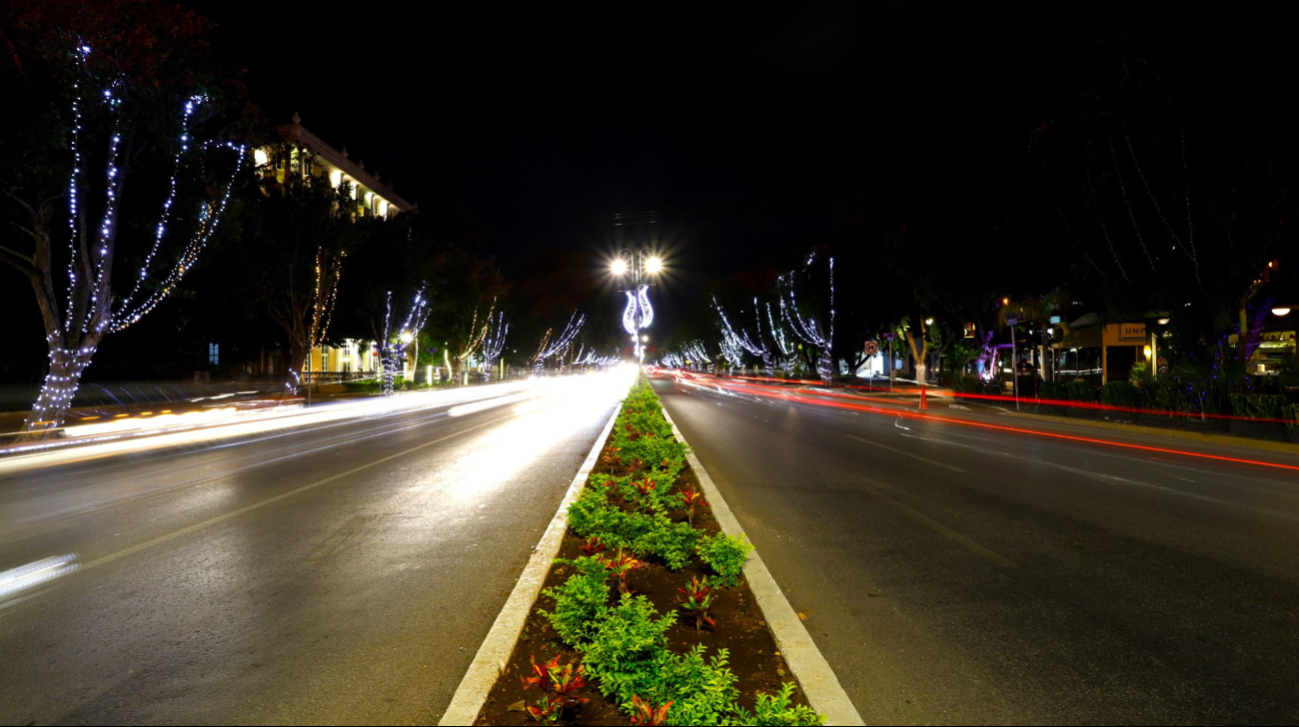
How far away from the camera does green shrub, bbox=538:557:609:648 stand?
4242 millimetres

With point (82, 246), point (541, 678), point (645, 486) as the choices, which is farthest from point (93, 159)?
point (541, 678)

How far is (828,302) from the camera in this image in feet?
158

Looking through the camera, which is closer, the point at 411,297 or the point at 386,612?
the point at 386,612

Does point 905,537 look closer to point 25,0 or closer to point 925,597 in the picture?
point 925,597

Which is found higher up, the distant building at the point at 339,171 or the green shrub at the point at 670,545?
the distant building at the point at 339,171

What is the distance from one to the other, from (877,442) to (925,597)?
11405mm

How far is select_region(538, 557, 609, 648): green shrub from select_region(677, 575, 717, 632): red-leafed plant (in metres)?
0.54

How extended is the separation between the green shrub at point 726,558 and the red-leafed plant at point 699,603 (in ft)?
0.93

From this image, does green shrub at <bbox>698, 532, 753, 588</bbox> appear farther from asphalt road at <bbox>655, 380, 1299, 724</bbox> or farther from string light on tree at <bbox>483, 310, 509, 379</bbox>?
string light on tree at <bbox>483, 310, 509, 379</bbox>

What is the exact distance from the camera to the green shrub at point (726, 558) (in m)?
5.34

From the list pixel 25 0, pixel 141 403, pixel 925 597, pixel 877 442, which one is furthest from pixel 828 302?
pixel 925 597

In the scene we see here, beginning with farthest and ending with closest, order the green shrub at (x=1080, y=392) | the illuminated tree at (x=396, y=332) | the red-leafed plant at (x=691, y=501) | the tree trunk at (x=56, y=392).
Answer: the illuminated tree at (x=396, y=332), the green shrub at (x=1080, y=392), the tree trunk at (x=56, y=392), the red-leafed plant at (x=691, y=501)

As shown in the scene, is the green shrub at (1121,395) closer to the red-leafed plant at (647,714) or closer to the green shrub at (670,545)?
the green shrub at (670,545)

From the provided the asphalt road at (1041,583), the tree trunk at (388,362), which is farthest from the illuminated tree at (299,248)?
the asphalt road at (1041,583)
